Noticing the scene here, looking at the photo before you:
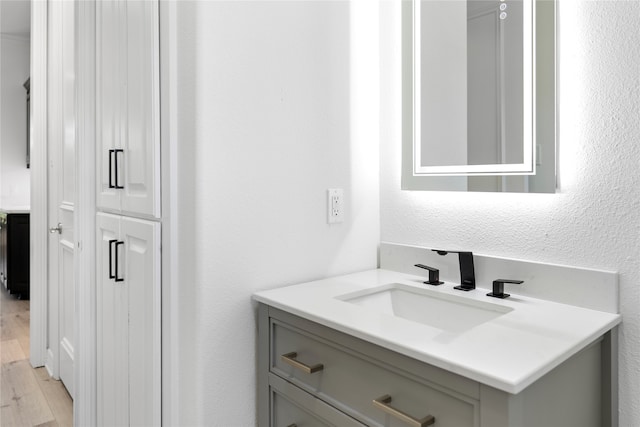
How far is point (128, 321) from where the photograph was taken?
1495 millimetres

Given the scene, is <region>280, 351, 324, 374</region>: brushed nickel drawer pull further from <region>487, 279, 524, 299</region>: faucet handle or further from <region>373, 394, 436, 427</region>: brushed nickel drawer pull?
<region>487, 279, 524, 299</region>: faucet handle

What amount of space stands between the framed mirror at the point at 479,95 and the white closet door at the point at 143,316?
808 mm

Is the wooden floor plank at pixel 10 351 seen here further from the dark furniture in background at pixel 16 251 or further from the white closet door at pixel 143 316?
the white closet door at pixel 143 316

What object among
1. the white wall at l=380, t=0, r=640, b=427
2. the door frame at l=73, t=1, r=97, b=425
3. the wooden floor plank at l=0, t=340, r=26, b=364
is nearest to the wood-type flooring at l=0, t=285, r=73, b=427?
the wooden floor plank at l=0, t=340, r=26, b=364

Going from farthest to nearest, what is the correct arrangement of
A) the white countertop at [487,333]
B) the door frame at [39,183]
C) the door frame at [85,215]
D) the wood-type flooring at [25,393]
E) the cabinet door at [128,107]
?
the door frame at [39,183] < the wood-type flooring at [25,393] < the door frame at [85,215] < the cabinet door at [128,107] < the white countertop at [487,333]

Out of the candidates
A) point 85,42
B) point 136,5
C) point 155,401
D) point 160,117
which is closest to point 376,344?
point 155,401

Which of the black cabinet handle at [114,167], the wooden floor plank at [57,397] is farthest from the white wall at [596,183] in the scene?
the wooden floor plank at [57,397]

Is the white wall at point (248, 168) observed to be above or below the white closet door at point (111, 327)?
above

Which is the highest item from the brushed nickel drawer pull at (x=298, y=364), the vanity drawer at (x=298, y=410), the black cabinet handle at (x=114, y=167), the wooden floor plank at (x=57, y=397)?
the black cabinet handle at (x=114, y=167)

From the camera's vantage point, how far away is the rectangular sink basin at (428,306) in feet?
3.94

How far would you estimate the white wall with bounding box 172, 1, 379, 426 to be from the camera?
1.18 m

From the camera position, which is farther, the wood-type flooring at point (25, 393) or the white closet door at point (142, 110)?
the wood-type flooring at point (25, 393)

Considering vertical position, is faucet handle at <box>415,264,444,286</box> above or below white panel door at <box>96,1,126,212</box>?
below

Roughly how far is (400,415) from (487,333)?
23cm
